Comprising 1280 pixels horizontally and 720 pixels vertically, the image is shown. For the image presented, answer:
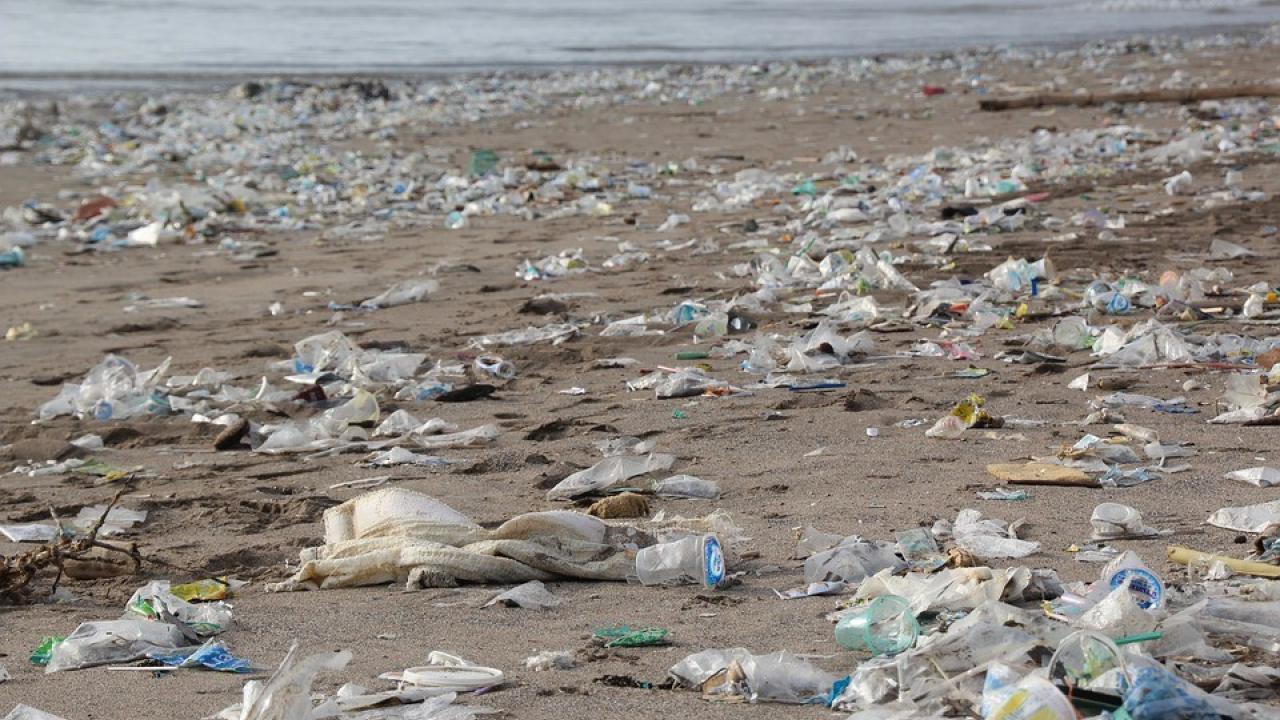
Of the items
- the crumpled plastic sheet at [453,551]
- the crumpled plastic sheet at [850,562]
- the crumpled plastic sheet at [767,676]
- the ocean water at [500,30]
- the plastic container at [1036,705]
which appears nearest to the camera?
the plastic container at [1036,705]

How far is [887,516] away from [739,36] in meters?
25.5

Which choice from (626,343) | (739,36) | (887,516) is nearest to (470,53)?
(739,36)

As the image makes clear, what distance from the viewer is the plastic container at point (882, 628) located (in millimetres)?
2256

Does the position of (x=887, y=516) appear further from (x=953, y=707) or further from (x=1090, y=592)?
(x=953, y=707)

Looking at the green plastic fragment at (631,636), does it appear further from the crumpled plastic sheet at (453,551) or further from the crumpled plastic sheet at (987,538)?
the crumpled plastic sheet at (987,538)

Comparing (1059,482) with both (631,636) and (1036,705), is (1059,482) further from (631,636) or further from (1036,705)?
(1036,705)

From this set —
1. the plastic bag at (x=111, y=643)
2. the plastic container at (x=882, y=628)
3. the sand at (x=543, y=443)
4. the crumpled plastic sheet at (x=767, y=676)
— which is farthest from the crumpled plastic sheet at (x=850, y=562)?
the plastic bag at (x=111, y=643)

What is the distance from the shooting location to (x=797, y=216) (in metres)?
7.60

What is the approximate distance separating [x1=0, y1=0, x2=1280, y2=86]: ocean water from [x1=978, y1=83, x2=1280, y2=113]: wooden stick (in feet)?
33.2

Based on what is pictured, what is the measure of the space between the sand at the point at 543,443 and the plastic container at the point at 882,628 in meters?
0.04

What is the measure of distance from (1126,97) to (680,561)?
34.0ft

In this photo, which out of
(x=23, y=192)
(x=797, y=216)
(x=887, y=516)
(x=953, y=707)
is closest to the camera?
(x=953, y=707)

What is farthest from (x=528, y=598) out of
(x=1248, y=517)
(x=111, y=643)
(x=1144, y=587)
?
(x=1248, y=517)

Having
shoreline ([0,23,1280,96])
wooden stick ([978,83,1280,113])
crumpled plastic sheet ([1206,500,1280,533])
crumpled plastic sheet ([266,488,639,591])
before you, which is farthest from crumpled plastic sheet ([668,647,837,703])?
shoreline ([0,23,1280,96])
